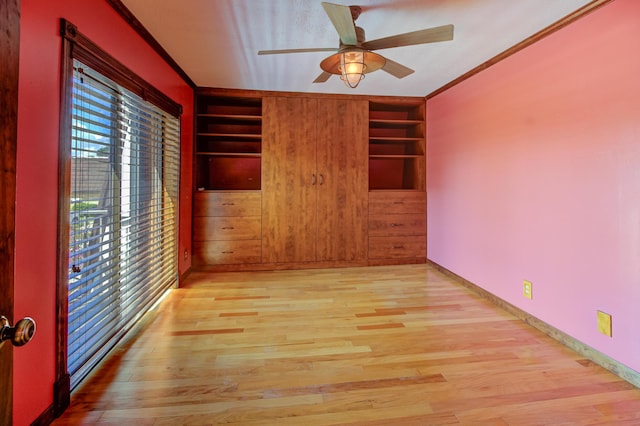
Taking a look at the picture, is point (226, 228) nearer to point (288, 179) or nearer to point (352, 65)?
point (288, 179)

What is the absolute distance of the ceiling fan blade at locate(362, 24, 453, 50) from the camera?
5.82 feet

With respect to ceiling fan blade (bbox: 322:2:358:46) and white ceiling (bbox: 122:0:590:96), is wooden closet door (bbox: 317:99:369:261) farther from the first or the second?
ceiling fan blade (bbox: 322:2:358:46)

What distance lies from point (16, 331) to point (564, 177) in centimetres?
288

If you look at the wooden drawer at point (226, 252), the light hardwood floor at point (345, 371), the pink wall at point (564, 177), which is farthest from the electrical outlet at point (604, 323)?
the wooden drawer at point (226, 252)

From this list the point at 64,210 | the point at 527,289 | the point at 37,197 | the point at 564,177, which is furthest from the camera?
the point at 527,289

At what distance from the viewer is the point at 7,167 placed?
700 millimetres

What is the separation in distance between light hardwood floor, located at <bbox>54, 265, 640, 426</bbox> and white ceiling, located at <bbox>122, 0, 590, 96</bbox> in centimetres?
226

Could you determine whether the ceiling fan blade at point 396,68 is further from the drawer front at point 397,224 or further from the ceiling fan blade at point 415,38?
the drawer front at point 397,224

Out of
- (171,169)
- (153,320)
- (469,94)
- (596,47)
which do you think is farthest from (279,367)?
(469,94)

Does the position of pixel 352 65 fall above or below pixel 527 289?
above

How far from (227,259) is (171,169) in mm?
1362

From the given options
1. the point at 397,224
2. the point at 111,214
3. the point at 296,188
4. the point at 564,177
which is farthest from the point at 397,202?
the point at 111,214

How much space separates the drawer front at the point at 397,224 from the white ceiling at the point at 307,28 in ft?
5.96

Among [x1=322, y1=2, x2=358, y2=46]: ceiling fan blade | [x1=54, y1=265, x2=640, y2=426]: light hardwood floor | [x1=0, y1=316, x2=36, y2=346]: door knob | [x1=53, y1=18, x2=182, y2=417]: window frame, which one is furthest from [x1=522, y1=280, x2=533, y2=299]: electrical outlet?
[x1=53, y1=18, x2=182, y2=417]: window frame
